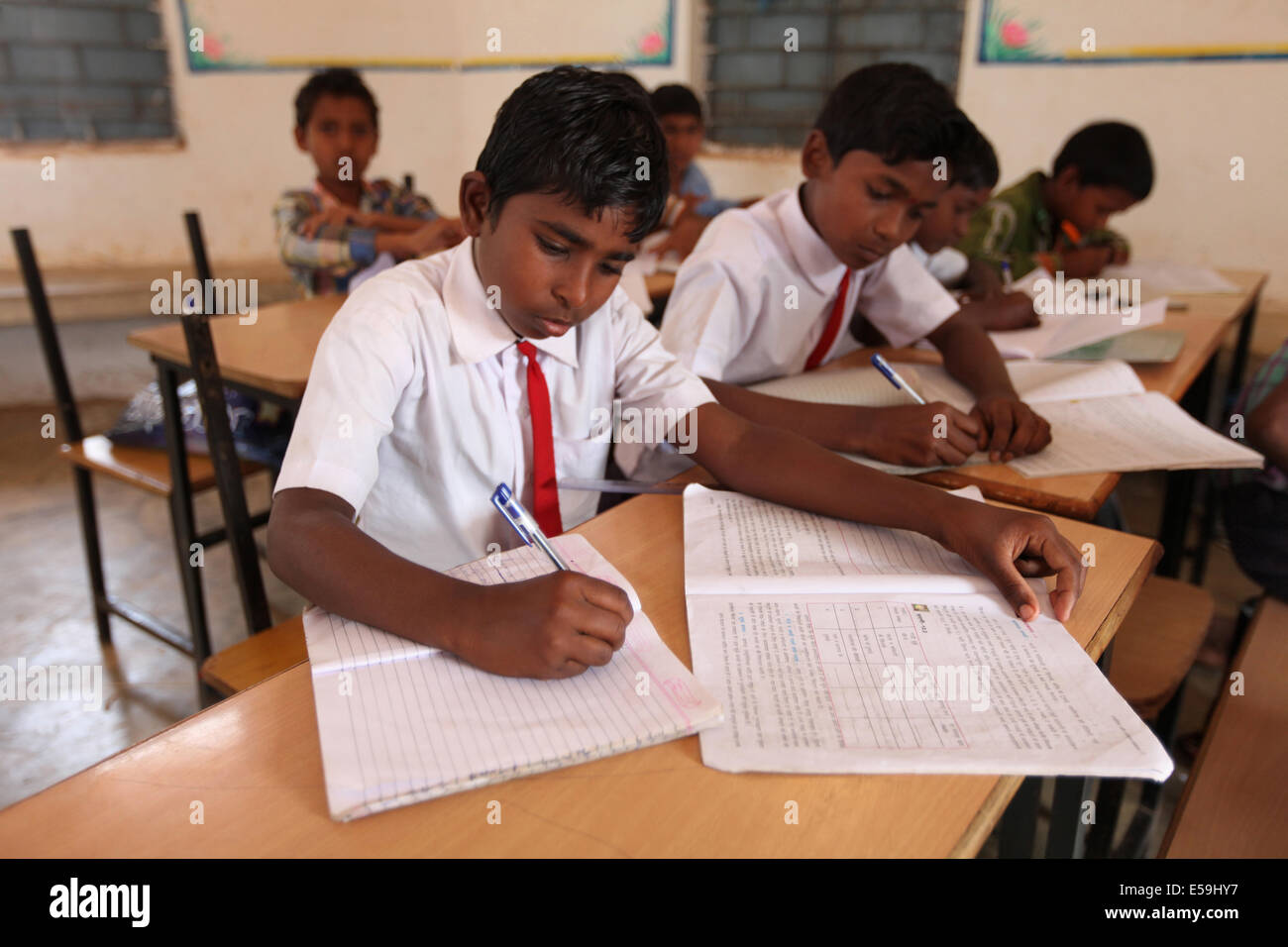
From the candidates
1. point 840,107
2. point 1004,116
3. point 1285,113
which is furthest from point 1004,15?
point 840,107

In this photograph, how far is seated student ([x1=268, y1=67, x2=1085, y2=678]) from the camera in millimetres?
703

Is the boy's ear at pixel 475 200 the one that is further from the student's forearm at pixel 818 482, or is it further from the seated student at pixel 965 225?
the seated student at pixel 965 225

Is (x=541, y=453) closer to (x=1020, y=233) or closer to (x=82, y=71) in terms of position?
(x=1020, y=233)

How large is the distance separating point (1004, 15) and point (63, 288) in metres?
3.56

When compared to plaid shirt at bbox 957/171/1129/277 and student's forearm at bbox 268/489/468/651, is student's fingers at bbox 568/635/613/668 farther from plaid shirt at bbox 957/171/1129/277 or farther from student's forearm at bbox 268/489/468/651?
plaid shirt at bbox 957/171/1129/277

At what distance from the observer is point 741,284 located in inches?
61.9

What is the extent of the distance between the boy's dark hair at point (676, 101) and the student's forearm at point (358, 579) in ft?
9.00

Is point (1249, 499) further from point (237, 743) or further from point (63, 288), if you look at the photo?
point (63, 288)

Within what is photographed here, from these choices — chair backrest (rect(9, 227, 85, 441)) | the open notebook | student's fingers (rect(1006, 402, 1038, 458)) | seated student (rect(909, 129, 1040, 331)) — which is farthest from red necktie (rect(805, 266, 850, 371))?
chair backrest (rect(9, 227, 85, 441))

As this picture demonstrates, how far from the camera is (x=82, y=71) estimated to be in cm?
362

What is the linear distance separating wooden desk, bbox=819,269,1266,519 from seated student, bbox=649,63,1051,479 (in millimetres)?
64

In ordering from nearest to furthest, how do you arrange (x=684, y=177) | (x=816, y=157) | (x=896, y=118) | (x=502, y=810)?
(x=502, y=810)
(x=896, y=118)
(x=816, y=157)
(x=684, y=177)

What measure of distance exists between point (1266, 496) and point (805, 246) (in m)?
0.85

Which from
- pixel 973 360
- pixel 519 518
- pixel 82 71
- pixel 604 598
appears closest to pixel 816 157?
pixel 973 360
